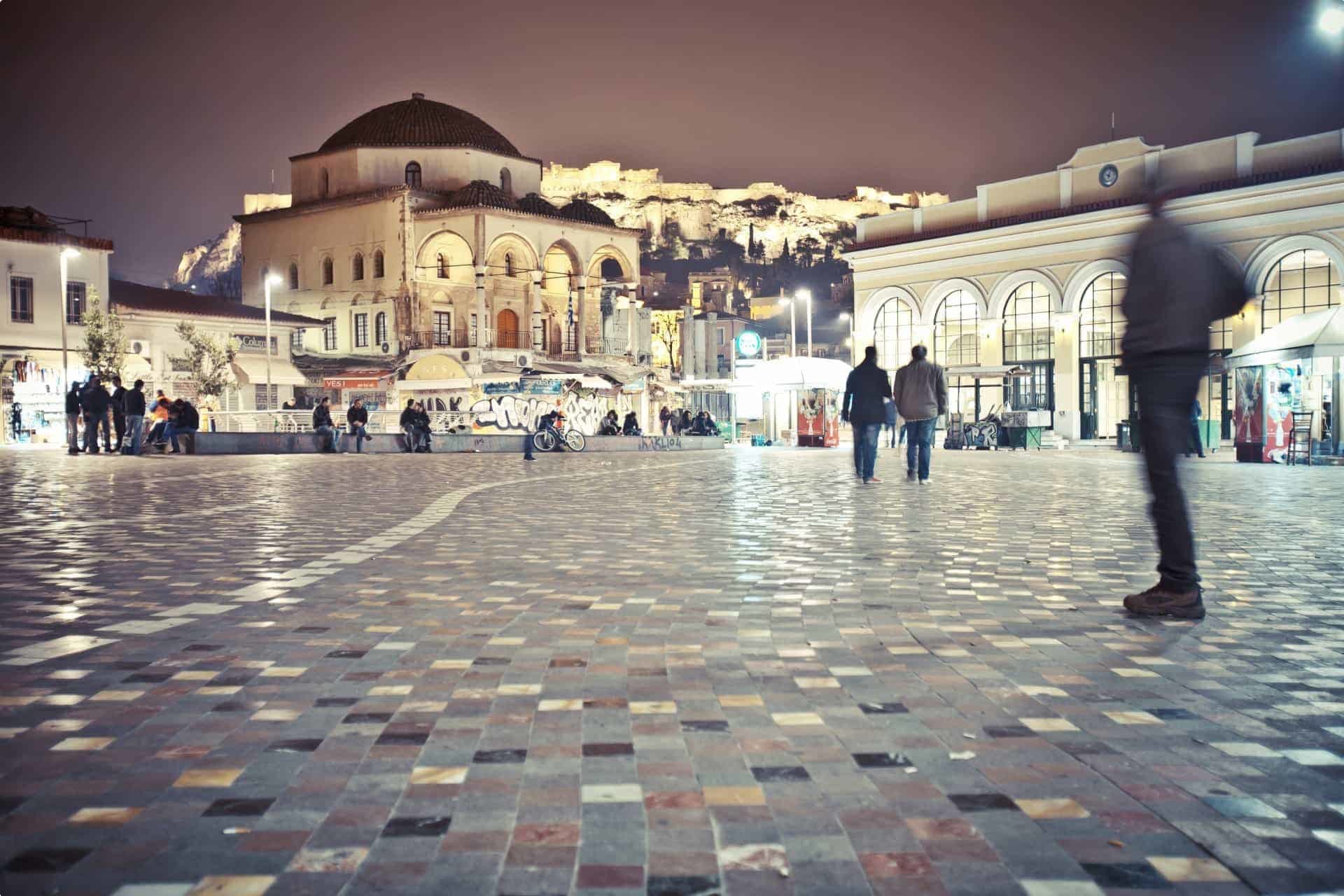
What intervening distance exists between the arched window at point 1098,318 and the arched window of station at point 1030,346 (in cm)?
113

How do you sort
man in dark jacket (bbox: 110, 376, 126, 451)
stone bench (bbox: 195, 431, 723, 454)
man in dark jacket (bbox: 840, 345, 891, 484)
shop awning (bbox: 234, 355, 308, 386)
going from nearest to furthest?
man in dark jacket (bbox: 840, 345, 891, 484), man in dark jacket (bbox: 110, 376, 126, 451), stone bench (bbox: 195, 431, 723, 454), shop awning (bbox: 234, 355, 308, 386)

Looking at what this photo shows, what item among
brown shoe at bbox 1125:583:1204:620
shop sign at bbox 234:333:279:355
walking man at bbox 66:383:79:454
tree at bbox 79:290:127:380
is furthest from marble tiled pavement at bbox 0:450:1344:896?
shop sign at bbox 234:333:279:355

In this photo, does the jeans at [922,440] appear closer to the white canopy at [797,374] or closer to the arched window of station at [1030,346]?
the white canopy at [797,374]

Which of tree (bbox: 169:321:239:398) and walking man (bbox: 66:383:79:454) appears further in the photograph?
tree (bbox: 169:321:239:398)

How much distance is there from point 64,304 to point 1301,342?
37.0m

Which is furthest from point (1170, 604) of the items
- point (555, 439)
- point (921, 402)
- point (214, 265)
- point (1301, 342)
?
point (214, 265)

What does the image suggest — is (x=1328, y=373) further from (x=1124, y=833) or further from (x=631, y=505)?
(x=1124, y=833)

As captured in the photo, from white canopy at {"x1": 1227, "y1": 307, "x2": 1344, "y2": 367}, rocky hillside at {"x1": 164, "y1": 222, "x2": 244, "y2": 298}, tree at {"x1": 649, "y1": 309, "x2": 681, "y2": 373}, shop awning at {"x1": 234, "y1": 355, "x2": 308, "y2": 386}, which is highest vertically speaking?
rocky hillside at {"x1": 164, "y1": 222, "x2": 244, "y2": 298}

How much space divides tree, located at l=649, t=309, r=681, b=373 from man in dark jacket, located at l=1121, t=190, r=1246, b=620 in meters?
90.3

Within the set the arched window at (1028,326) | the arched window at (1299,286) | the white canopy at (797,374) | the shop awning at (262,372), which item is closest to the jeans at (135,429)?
the white canopy at (797,374)

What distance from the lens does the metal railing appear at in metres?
39.2

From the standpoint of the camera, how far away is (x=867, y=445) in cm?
1633

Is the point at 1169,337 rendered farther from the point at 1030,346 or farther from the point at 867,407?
the point at 1030,346

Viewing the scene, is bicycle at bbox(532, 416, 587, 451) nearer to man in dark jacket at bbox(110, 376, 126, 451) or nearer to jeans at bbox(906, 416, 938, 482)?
man in dark jacket at bbox(110, 376, 126, 451)
